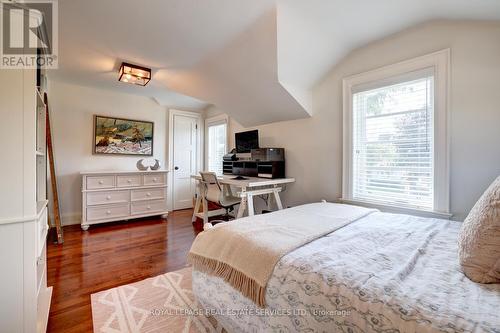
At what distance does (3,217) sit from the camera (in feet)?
3.54

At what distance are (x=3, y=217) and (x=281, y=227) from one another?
4.76 feet

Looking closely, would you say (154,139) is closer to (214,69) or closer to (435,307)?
(214,69)

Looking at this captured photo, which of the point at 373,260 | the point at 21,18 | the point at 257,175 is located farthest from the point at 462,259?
the point at 257,175

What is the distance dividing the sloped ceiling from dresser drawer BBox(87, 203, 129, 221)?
2.04m

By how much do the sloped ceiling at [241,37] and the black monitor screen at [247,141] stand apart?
402 mm

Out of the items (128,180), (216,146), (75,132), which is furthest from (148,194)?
(216,146)

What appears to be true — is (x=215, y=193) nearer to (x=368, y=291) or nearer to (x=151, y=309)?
(x=151, y=309)

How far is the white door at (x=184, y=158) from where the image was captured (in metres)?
4.76

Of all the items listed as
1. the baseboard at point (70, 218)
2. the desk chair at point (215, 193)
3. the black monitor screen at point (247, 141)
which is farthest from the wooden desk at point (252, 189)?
the baseboard at point (70, 218)

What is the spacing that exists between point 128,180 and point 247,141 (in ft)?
7.05

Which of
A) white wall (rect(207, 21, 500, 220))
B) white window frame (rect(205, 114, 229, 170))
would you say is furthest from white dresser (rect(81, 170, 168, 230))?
white wall (rect(207, 21, 500, 220))

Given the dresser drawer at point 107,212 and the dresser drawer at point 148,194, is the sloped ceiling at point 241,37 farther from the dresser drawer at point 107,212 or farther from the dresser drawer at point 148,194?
the dresser drawer at point 107,212

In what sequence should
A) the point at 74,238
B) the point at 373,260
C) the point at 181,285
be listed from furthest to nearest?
the point at 74,238 < the point at 181,285 < the point at 373,260

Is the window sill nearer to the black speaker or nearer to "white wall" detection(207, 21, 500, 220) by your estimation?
"white wall" detection(207, 21, 500, 220)
